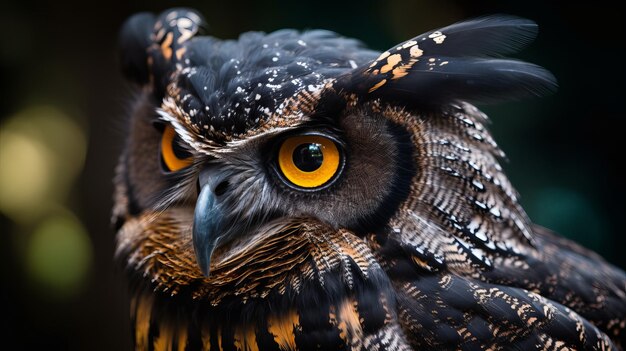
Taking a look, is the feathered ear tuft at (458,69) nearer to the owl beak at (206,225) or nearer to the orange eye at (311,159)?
the orange eye at (311,159)

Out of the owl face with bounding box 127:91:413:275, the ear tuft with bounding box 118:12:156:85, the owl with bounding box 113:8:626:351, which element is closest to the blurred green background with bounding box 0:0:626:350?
the ear tuft with bounding box 118:12:156:85

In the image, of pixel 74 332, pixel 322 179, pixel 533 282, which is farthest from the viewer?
pixel 74 332

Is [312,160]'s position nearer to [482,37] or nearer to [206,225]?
[206,225]

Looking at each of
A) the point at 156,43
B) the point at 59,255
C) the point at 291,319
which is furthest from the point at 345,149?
the point at 59,255

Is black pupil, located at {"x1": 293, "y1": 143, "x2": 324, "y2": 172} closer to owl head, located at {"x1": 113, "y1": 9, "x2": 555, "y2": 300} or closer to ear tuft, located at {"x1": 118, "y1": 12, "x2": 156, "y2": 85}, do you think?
owl head, located at {"x1": 113, "y1": 9, "x2": 555, "y2": 300}

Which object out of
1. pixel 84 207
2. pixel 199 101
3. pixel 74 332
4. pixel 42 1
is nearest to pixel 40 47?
pixel 42 1

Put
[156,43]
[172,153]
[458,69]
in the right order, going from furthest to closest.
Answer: [156,43] < [172,153] < [458,69]

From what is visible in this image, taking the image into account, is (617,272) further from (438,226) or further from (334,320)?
(334,320)
